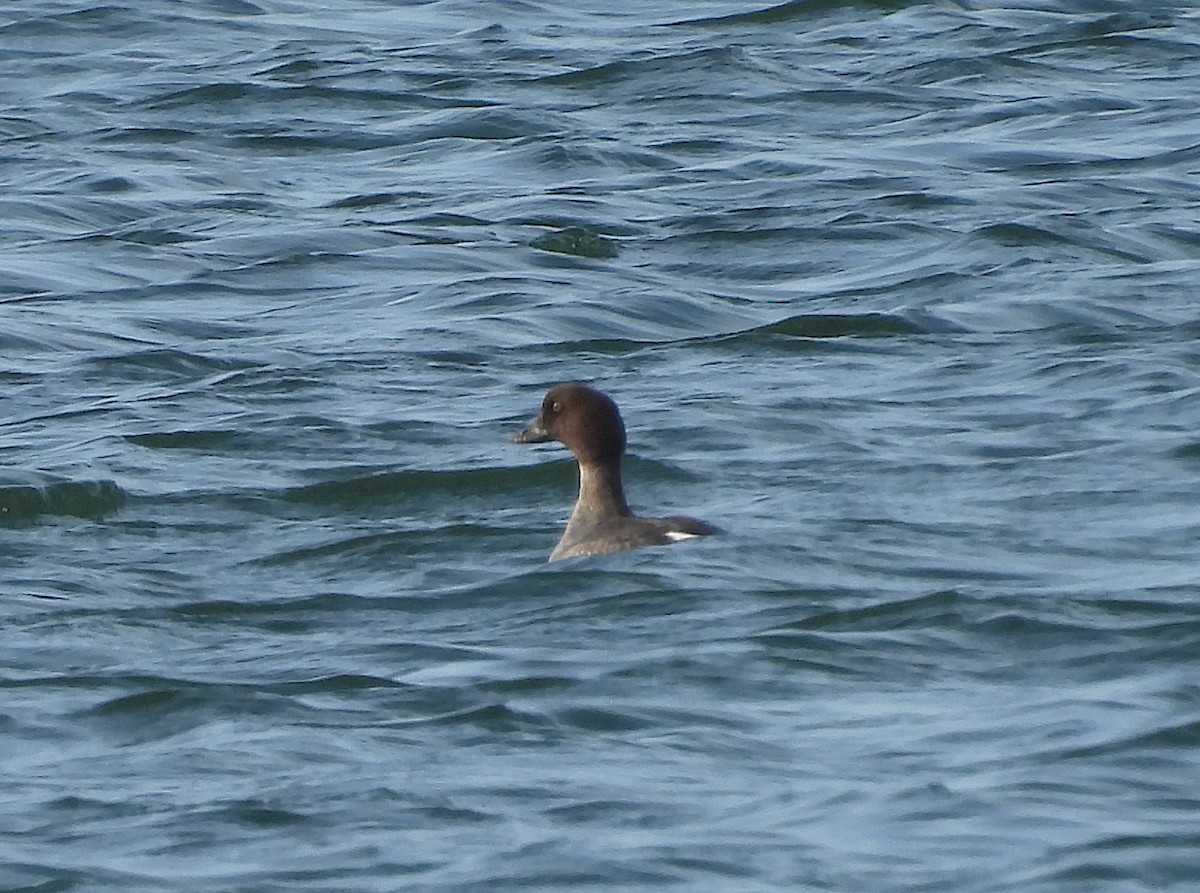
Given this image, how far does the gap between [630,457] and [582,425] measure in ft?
5.30

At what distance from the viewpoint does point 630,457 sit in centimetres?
1275

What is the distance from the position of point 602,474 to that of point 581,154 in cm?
890

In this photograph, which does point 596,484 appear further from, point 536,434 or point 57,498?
point 57,498

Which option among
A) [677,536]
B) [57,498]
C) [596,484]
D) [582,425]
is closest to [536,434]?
[582,425]

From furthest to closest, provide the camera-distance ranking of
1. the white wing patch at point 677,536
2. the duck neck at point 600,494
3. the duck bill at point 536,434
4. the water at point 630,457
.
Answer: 1. the duck bill at point 536,434
2. the duck neck at point 600,494
3. the white wing patch at point 677,536
4. the water at point 630,457

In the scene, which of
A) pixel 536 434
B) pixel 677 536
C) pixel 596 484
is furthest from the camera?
pixel 536 434

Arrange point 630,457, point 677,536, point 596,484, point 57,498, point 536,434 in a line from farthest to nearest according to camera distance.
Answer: point 630,457 < point 57,498 < point 536,434 < point 596,484 < point 677,536

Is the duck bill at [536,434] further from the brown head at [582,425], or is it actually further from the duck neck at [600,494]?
the duck neck at [600,494]

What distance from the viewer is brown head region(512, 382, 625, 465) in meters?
11.1

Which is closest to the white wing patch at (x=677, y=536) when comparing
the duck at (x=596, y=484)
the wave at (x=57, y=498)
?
the duck at (x=596, y=484)

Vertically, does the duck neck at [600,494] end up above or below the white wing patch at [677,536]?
above

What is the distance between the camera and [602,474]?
1106 centimetres

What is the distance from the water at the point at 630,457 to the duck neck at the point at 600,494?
0.32 metres

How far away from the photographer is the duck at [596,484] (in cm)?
1070
